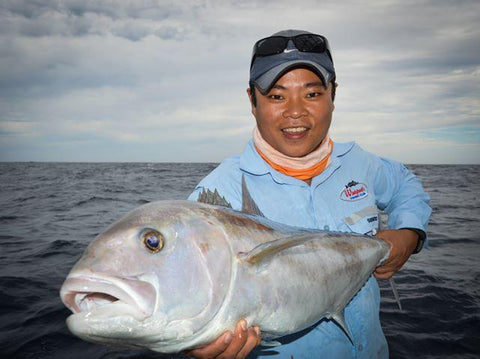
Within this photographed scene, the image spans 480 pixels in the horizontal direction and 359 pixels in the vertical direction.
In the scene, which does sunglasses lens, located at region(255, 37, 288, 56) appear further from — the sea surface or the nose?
the sea surface

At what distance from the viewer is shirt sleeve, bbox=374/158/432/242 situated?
9.13ft

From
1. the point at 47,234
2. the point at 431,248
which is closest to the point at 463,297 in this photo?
the point at 431,248

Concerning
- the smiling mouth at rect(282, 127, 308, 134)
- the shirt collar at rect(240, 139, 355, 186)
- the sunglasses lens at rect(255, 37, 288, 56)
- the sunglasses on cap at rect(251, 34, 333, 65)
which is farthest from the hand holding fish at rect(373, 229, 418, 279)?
the sunglasses lens at rect(255, 37, 288, 56)

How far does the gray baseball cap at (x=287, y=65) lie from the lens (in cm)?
257

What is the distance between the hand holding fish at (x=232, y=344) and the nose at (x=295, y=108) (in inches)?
62.9

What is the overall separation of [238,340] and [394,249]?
1531mm

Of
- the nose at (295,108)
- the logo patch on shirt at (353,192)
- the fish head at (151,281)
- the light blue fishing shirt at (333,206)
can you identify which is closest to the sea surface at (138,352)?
the light blue fishing shirt at (333,206)

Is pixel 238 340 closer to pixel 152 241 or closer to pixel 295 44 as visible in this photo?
pixel 152 241

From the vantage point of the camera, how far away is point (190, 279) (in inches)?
57.8

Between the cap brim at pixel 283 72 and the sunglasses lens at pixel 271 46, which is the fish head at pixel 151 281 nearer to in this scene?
the cap brim at pixel 283 72

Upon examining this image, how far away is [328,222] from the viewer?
258cm

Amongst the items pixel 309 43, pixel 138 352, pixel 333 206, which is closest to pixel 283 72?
pixel 309 43

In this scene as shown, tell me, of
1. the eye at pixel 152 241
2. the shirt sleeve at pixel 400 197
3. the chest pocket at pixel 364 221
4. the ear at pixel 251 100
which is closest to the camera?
the eye at pixel 152 241

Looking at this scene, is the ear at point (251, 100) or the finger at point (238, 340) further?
the ear at point (251, 100)
